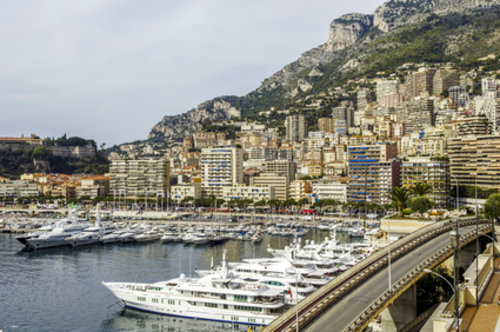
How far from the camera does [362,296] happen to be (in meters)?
26.8

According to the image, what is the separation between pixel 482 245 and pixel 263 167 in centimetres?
9413

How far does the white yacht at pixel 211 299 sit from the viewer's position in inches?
1459

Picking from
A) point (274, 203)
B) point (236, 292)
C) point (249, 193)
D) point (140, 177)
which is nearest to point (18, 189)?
point (140, 177)

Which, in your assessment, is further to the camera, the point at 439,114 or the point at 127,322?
the point at 439,114

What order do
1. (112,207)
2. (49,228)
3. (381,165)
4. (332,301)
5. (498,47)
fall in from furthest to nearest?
(498,47)
(112,207)
(381,165)
(49,228)
(332,301)

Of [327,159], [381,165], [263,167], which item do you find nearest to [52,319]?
[381,165]

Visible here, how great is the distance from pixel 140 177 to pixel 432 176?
263 feet

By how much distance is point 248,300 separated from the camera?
37500 millimetres

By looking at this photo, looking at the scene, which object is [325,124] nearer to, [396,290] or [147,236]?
[147,236]

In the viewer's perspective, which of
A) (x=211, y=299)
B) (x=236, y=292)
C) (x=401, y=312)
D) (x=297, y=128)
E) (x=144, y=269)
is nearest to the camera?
(x=401, y=312)

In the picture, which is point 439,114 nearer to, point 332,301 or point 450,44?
point 450,44

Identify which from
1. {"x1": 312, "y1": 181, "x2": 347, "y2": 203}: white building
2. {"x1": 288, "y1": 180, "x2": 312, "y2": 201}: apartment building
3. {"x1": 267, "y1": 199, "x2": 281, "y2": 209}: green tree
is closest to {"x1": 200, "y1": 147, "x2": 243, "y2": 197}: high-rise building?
{"x1": 288, "y1": 180, "x2": 312, "y2": 201}: apartment building

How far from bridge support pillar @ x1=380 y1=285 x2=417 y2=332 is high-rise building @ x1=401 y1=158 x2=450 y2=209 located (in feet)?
181

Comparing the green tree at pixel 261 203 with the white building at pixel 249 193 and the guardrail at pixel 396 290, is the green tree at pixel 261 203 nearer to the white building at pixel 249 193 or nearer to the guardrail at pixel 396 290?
the white building at pixel 249 193
